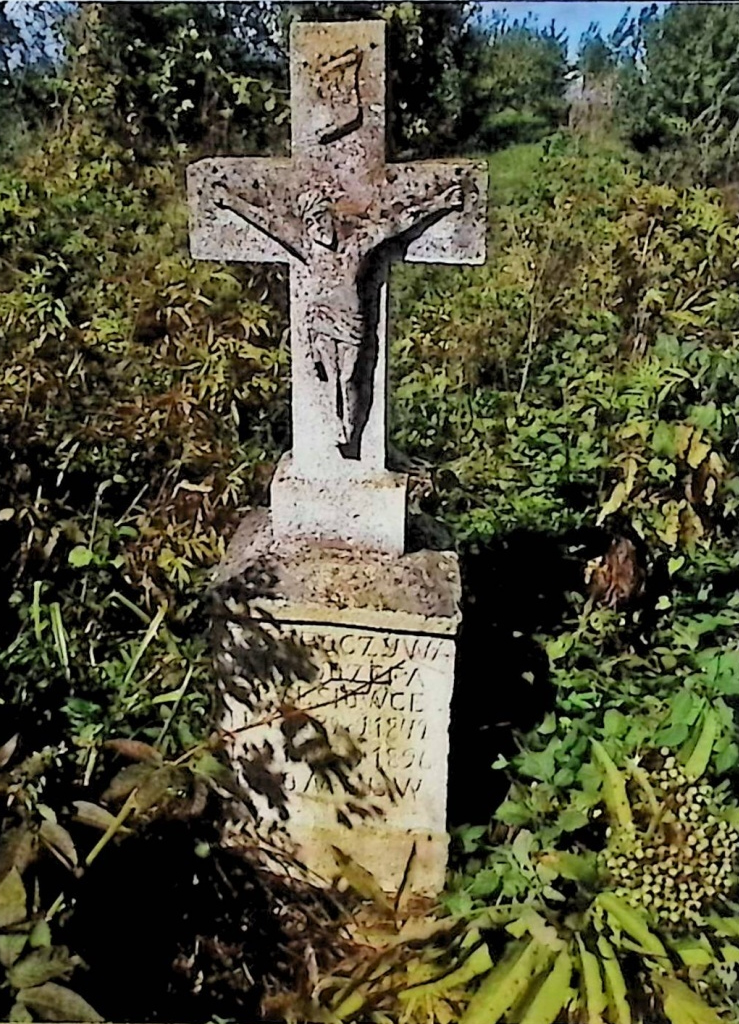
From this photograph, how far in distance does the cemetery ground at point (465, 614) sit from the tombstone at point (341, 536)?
130 millimetres

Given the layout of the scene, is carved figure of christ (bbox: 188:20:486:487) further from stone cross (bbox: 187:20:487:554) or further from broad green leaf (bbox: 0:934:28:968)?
broad green leaf (bbox: 0:934:28:968)

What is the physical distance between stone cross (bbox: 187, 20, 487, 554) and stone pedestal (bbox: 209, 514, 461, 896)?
4.7 inches

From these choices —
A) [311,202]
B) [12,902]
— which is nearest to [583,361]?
[311,202]

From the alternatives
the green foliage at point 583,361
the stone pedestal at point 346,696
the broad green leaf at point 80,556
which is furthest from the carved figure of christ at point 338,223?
the green foliage at point 583,361

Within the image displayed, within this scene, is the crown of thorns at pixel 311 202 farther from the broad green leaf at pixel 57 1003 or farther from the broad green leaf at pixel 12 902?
the broad green leaf at pixel 57 1003

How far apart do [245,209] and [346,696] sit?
103 cm

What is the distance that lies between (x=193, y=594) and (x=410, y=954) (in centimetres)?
126

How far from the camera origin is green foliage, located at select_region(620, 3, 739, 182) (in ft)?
16.4

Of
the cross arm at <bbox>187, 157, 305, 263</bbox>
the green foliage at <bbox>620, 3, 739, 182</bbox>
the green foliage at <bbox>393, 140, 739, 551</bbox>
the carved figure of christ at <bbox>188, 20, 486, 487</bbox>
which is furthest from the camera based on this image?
the green foliage at <bbox>620, 3, 739, 182</bbox>

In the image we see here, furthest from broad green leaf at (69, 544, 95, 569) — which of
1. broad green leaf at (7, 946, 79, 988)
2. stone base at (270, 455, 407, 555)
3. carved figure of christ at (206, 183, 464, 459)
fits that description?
broad green leaf at (7, 946, 79, 988)

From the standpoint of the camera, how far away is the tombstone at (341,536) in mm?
2164

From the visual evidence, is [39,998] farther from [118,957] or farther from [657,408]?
[657,408]

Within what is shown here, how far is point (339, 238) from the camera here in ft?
7.20

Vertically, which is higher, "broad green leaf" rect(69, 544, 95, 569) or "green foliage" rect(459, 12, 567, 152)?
"green foliage" rect(459, 12, 567, 152)
